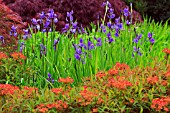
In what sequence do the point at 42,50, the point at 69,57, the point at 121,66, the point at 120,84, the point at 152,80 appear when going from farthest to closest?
the point at 69,57
the point at 42,50
the point at 121,66
the point at 152,80
the point at 120,84

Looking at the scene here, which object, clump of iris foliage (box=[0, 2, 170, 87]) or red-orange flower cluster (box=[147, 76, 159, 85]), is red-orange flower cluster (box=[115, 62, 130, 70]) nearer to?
red-orange flower cluster (box=[147, 76, 159, 85])

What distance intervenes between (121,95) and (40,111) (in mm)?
649

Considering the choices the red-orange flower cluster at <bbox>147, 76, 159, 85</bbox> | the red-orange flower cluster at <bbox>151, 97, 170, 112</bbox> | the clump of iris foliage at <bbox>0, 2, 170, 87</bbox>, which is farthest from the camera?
the clump of iris foliage at <bbox>0, 2, 170, 87</bbox>

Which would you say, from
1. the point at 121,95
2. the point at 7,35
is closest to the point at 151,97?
the point at 121,95

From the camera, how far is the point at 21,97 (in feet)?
12.2

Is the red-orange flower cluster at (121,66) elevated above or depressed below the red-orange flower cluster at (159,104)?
above

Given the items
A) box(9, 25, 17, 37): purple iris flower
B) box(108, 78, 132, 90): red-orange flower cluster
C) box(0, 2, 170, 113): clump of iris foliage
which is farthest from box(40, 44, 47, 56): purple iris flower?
box(108, 78, 132, 90): red-orange flower cluster

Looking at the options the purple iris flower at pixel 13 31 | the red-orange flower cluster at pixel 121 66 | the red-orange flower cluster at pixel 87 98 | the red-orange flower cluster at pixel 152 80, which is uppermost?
the purple iris flower at pixel 13 31

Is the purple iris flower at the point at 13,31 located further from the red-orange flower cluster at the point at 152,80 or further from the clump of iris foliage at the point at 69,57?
the red-orange flower cluster at the point at 152,80

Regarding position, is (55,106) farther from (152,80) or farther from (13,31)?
(13,31)

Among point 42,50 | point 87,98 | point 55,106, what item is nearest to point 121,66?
point 87,98

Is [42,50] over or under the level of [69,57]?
over

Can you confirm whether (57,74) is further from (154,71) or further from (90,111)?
(90,111)

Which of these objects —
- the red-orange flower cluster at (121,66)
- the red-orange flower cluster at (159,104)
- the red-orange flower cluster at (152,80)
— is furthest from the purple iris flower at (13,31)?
the red-orange flower cluster at (159,104)
